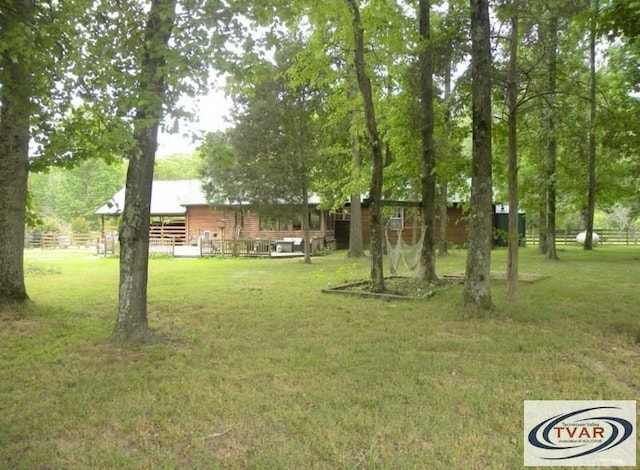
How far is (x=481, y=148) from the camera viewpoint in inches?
269

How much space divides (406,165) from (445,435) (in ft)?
29.1

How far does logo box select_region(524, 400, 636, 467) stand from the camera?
283 centimetres

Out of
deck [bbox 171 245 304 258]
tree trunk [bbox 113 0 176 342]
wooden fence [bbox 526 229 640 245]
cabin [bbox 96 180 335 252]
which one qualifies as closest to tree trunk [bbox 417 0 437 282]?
tree trunk [bbox 113 0 176 342]

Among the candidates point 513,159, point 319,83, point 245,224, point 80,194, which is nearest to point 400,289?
point 513,159

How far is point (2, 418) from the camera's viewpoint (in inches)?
133

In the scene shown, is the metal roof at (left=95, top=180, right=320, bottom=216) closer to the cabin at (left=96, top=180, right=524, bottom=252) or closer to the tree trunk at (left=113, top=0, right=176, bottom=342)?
the cabin at (left=96, top=180, right=524, bottom=252)

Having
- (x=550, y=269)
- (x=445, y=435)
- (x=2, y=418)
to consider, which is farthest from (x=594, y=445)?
(x=550, y=269)

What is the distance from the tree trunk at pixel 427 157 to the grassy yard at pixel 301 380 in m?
2.33

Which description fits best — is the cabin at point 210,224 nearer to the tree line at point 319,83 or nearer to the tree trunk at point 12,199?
the tree line at point 319,83

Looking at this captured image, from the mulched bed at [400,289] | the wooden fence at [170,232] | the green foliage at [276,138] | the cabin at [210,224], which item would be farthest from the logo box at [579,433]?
the wooden fence at [170,232]

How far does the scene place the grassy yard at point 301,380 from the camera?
2.94 meters

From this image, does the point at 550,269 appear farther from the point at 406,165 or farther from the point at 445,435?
the point at 445,435

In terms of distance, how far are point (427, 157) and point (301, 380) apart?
22.4ft

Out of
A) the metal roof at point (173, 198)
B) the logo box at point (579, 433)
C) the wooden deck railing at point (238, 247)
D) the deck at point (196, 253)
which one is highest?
the metal roof at point (173, 198)
